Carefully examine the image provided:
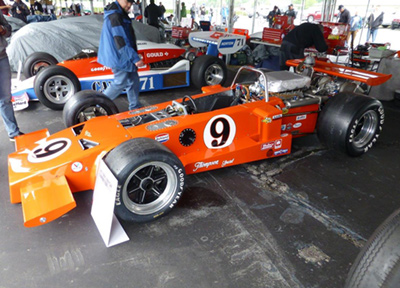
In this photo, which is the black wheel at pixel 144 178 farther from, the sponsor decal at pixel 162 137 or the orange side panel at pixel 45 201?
the orange side panel at pixel 45 201

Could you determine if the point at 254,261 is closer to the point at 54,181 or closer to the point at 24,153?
the point at 54,181

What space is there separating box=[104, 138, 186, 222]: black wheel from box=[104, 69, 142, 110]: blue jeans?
2.00 meters

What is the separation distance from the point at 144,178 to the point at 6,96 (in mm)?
2517

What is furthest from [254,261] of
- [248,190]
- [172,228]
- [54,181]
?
[54,181]

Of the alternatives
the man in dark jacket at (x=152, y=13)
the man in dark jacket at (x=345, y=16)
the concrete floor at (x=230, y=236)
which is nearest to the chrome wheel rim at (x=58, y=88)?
the concrete floor at (x=230, y=236)

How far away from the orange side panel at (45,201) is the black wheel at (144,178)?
0.39m

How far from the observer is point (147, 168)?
2686mm

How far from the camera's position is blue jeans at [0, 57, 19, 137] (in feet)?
12.5

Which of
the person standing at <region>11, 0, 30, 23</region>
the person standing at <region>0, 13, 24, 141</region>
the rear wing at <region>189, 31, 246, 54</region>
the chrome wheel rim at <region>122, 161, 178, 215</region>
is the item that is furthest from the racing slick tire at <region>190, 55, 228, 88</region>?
the person standing at <region>11, 0, 30, 23</region>

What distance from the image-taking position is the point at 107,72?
6.03 metres

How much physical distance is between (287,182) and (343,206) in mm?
611

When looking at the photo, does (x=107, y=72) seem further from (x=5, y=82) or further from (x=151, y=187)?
(x=151, y=187)

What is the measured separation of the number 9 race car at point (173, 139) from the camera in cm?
252

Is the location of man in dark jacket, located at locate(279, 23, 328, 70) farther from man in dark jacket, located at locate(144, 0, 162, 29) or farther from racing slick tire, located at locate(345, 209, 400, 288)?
man in dark jacket, located at locate(144, 0, 162, 29)
